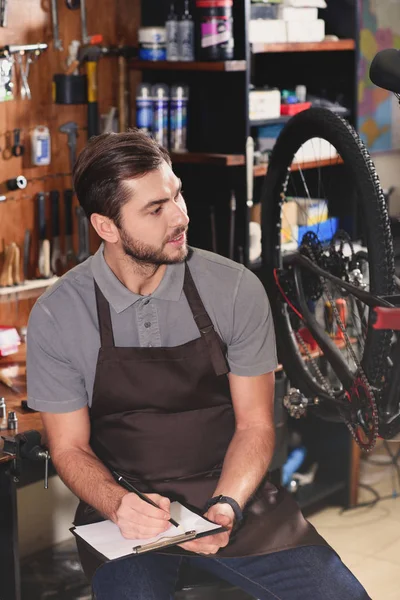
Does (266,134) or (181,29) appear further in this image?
(266,134)

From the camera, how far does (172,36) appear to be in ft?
10.6

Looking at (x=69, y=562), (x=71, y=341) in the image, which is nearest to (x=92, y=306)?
(x=71, y=341)

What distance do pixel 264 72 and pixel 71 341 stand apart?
193 centimetres

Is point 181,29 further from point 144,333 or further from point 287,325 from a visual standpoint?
point 144,333

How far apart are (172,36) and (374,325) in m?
1.53

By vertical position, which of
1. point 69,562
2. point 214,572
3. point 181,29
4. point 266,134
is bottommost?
point 69,562

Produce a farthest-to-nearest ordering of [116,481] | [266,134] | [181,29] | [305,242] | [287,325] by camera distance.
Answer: [266,134] < [181,29] < [287,325] < [305,242] < [116,481]

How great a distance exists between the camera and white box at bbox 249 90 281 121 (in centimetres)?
333

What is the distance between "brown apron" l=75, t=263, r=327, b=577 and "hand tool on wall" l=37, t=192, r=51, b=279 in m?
0.95

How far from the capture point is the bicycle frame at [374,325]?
6.69ft

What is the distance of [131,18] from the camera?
337 cm

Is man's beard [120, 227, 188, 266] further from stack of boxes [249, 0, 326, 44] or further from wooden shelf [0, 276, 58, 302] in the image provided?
stack of boxes [249, 0, 326, 44]

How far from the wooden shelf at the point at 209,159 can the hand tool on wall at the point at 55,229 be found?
414 mm

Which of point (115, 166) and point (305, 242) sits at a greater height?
point (115, 166)
